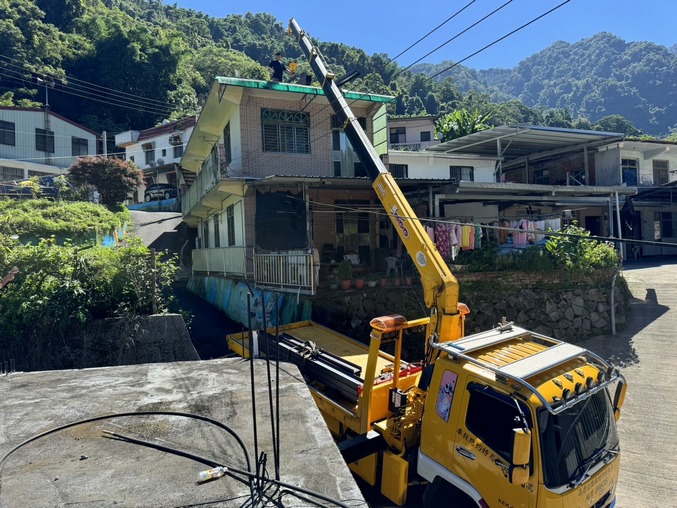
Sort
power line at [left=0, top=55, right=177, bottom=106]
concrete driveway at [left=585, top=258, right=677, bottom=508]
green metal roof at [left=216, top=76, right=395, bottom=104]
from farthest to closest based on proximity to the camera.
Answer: power line at [left=0, top=55, right=177, bottom=106]
green metal roof at [left=216, top=76, right=395, bottom=104]
concrete driveway at [left=585, top=258, right=677, bottom=508]

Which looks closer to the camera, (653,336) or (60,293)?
(60,293)

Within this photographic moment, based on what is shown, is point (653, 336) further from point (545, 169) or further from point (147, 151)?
point (147, 151)

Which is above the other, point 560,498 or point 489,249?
point 489,249

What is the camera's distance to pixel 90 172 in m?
26.8

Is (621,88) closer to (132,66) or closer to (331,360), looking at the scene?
(132,66)

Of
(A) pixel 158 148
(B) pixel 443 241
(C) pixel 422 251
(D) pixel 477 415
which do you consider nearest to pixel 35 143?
(A) pixel 158 148

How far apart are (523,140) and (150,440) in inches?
819

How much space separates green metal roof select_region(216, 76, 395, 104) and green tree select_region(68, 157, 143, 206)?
16971mm

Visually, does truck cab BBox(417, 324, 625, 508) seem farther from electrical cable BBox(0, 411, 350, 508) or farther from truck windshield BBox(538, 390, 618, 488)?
electrical cable BBox(0, 411, 350, 508)

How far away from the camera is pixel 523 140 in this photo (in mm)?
20266

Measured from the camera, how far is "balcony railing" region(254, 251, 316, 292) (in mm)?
11312

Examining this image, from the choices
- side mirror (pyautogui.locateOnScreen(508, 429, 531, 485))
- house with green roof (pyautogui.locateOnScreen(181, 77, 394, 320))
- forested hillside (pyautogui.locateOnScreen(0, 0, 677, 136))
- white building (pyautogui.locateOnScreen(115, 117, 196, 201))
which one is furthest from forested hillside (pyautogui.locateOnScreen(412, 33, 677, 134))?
side mirror (pyautogui.locateOnScreen(508, 429, 531, 485))

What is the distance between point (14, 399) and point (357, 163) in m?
13.4

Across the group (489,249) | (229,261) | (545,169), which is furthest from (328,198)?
(545,169)
